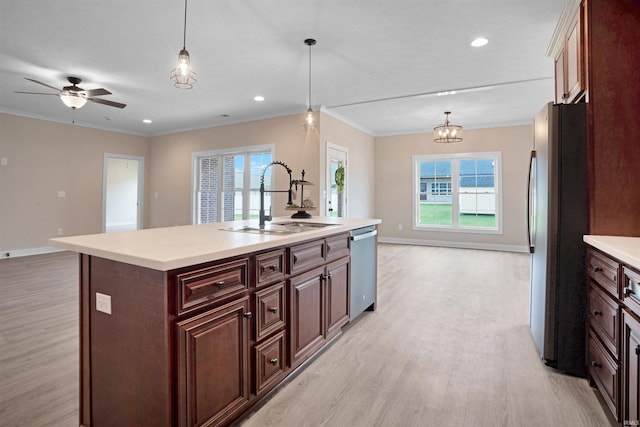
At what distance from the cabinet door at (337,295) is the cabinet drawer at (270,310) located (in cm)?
55

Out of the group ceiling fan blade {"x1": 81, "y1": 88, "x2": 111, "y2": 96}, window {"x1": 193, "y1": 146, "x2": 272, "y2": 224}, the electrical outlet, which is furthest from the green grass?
the electrical outlet

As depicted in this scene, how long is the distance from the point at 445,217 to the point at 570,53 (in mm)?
5180

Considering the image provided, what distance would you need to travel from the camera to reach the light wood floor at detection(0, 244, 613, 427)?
67.7 inches

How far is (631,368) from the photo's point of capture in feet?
4.67

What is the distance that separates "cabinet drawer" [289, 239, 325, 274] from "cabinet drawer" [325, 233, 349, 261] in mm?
97

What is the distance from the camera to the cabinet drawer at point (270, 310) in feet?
5.72

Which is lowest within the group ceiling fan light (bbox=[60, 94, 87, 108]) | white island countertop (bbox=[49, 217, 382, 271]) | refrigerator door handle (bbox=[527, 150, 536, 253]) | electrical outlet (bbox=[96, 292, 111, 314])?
electrical outlet (bbox=[96, 292, 111, 314])

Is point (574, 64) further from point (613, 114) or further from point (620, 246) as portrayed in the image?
point (620, 246)

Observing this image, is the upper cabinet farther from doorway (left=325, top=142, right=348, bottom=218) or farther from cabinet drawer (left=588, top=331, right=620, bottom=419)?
doorway (left=325, top=142, right=348, bottom=218)

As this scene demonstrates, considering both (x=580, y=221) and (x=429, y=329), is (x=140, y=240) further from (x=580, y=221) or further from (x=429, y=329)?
(x=580, y=221)

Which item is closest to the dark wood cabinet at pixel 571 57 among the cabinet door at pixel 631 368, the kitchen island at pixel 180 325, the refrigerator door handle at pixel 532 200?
the refrigerator door handle at pixel 532 200

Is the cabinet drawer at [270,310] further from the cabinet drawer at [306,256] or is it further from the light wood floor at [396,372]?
the light wood floor at [396,372]

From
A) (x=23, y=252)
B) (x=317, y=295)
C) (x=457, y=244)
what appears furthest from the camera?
(x=457, y=244)

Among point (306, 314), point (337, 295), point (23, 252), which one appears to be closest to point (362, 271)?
point (337, 295)
